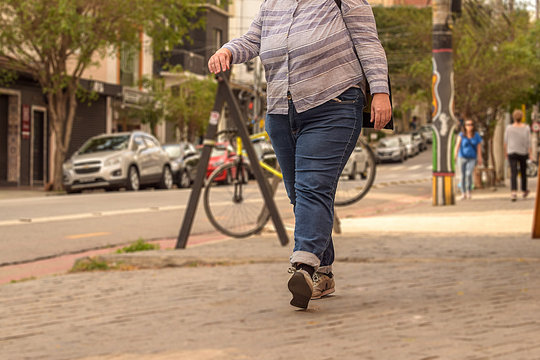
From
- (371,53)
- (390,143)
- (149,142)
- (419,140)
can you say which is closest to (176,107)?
Result: (149,142)

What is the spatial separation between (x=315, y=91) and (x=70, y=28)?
2607 cm

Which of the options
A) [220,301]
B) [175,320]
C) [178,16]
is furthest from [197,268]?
[178,16]

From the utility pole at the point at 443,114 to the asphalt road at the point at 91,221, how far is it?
5.65ft

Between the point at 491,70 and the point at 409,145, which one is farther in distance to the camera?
the point at 409,145

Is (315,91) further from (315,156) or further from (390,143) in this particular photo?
(390,143)

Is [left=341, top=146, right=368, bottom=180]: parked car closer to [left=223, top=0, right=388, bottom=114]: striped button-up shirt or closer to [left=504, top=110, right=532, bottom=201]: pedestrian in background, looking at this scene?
[left=223, top=0, right=388, bottom=114]: striped button-up shirt

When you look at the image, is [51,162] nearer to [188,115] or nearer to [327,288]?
[188,115]

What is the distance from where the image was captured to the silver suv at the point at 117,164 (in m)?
26.8

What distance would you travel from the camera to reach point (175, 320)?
630 centimetres

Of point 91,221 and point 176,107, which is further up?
point 176,107

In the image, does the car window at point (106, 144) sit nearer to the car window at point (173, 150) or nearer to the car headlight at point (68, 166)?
the car headlight at point (68, 166)

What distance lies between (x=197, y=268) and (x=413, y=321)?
3.91 meters

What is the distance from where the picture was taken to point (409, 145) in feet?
208

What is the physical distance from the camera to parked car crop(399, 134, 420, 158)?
205ft
